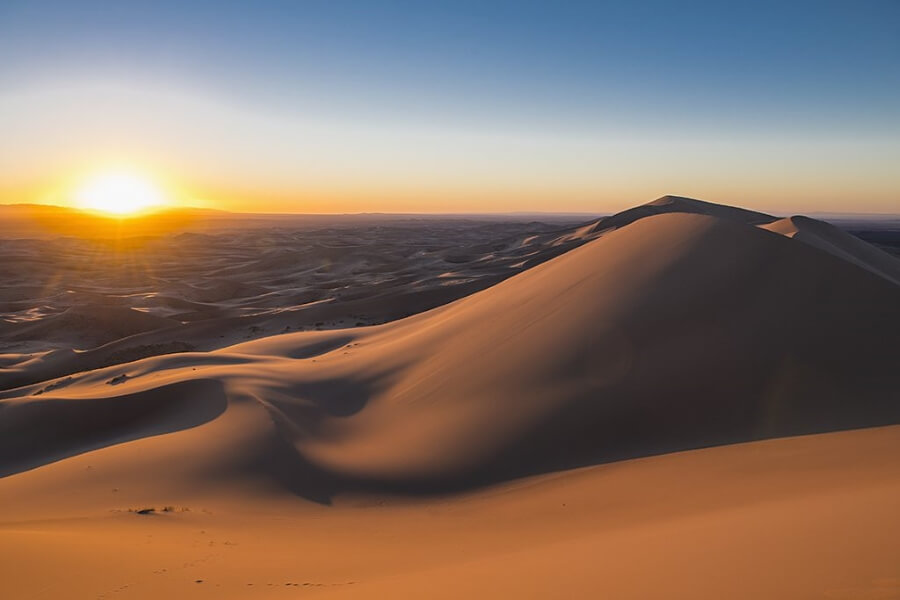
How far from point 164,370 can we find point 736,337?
11950 millimetres

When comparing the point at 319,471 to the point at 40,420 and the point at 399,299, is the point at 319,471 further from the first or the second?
the point at 399,299

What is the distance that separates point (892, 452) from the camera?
483 cm

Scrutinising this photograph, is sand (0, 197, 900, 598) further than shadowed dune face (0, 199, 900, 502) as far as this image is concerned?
No

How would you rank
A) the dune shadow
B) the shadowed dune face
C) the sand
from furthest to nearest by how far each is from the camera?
the dune shadow
the shadowed dune face
the sand

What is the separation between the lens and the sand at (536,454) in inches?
128

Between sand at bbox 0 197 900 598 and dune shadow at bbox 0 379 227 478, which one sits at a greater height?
sand at bbox 0 197 900 598

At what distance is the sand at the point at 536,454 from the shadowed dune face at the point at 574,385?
4 cm

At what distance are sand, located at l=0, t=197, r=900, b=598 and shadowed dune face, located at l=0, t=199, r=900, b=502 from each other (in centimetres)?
4

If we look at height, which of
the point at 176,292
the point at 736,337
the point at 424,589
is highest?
the point at 736,337

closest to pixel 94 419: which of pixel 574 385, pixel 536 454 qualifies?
pixel 536 454

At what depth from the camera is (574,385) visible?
7617 mm

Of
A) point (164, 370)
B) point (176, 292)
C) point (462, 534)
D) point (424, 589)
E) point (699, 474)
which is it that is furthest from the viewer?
point (176, 292)

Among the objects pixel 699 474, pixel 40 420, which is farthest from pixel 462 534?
pixel 40 420

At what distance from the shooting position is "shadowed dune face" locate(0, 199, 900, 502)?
642 centimetres
